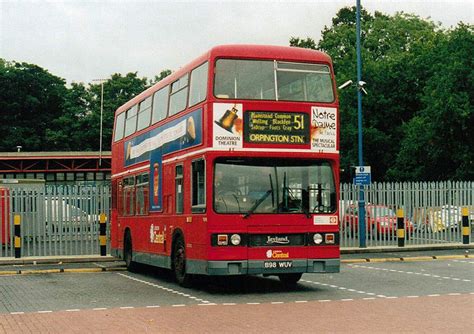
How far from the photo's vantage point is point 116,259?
26.4 m

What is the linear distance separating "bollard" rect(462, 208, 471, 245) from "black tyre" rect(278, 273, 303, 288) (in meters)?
12.7

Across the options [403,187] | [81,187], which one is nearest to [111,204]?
[81,187]

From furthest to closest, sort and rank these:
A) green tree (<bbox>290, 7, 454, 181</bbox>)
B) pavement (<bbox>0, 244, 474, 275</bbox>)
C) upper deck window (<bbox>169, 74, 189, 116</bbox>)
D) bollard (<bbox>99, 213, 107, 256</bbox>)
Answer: green tree (<bbox>290, 7, 454, 181</bbox>), bollard (<bbox>99, 213, 107, 256</bbox>), pavement (<bbox>0, 244, 474, 275</bbox>), upper deck window (<bbox>169, 74, 189, 116</bbox>)

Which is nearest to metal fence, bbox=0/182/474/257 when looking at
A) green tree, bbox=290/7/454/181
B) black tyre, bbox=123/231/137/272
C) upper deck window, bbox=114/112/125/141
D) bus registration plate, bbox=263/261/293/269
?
upper deck window, bbox=114/112/125/141

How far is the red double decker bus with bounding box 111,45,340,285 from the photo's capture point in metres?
15.7

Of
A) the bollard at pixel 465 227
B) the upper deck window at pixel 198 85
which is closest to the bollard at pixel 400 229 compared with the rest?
the bollard at pixel 465 227

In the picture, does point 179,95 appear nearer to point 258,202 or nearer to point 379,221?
point 258,202

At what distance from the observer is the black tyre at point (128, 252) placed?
22469mm

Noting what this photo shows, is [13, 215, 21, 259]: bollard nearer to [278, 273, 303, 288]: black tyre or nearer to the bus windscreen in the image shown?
[278, 273, 303, 288]: black tyre

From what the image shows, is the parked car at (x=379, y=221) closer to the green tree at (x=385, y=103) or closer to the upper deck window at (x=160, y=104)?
the upper deck window at (x=160, y=104)

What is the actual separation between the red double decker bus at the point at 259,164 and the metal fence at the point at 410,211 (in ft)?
41.2

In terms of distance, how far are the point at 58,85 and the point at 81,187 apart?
213ft

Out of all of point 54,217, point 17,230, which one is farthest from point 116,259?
point 17,230

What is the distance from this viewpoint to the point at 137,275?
2133cm
